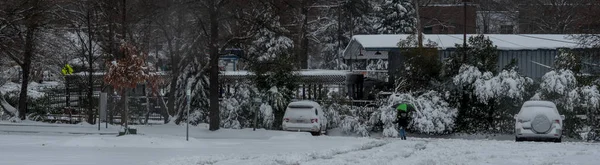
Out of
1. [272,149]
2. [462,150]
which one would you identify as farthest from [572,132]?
[272,149]

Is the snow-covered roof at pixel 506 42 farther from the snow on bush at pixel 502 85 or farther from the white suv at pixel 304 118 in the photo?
the white suv at pixel 304 118

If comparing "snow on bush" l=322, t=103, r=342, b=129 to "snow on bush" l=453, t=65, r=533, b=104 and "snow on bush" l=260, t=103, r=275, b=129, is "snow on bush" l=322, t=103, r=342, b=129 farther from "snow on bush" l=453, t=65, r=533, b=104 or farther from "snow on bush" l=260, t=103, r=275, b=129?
"snow on bush" l=453, t=65, r=533, b=104

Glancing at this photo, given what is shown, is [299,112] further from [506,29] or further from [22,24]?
[506,29]

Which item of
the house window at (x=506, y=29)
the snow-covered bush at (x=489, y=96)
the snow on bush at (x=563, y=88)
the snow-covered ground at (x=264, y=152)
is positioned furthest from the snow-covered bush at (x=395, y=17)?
the snow-covered ground at (x=264, y=152)

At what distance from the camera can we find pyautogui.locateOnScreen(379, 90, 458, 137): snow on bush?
1313 inches

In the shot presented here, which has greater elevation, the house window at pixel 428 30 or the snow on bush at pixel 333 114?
the house window at pixel 428 30

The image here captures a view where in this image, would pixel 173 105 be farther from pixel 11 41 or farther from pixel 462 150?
pixel 462 150

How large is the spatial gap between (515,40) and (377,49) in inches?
310

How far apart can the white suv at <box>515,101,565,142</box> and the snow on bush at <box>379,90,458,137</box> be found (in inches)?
206

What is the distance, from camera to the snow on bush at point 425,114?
3334cm

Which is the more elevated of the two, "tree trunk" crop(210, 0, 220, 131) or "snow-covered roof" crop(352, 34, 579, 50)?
"snow-covered roof" crop(352, 34, 579, 50)

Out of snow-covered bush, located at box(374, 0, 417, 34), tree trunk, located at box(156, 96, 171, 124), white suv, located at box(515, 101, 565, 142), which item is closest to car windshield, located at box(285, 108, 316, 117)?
tree trunk, located at box(156, 96, 171, 124)

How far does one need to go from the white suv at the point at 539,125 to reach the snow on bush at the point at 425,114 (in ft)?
17.2

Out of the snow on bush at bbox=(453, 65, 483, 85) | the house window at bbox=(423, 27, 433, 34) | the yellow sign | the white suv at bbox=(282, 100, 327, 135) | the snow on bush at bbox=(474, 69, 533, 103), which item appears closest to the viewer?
the white suv at bbox=(282, 100, 327, 135)
